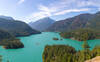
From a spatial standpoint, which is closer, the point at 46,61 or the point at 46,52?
the point at 46,61

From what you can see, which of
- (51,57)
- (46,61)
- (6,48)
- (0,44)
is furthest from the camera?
(0,44)

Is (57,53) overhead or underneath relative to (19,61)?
overhead

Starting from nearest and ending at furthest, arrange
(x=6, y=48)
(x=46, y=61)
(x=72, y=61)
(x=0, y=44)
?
(x=72, y=61) → (x=46, y=61) → (x=6, y=48) → (x=0, y=44)

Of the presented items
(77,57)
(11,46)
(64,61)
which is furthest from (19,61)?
(11,46)

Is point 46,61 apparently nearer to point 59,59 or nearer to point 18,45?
point 59,59

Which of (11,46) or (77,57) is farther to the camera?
(11,46)

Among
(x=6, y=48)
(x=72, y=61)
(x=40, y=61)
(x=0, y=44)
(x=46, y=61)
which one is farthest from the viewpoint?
(x=0, y=44)

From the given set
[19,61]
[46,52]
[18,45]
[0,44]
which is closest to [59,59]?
[46,52]

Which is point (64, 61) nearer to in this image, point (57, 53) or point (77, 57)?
point (77, 57)

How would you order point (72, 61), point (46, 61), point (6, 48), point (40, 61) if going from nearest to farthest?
point (72, 61), point (46, 61), point (40, 61), point (6, 48)
